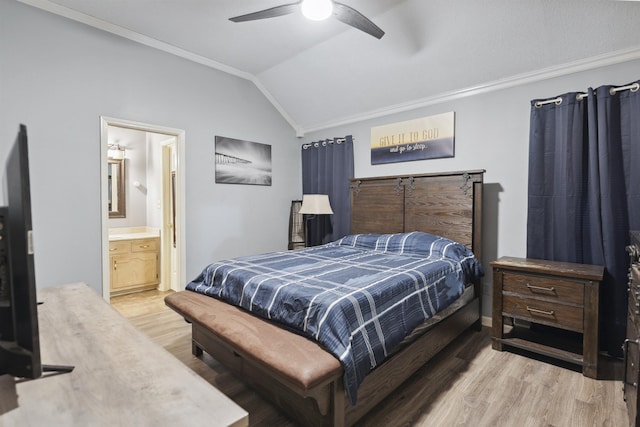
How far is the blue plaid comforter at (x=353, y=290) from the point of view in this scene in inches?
63.0

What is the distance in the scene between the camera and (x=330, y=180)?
175 inches

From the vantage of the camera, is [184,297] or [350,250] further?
[350,250]

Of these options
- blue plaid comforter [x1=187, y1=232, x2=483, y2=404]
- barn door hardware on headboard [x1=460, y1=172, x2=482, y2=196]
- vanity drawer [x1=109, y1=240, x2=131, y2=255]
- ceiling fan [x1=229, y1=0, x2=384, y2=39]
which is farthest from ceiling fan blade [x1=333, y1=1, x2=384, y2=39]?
vanity drawer [x1=109, y1=240, x2=131, y2=255]

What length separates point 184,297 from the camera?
2363mm

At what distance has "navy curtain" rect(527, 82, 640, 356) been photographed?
7.72 ft

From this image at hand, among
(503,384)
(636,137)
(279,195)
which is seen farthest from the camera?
(279,195)

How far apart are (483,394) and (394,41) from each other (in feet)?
9.94

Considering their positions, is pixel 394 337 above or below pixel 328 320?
below

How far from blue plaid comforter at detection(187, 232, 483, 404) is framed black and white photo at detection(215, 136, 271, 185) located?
1.58 metres

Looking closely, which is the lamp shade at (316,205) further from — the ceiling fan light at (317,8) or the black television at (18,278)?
the black television at (18,278)

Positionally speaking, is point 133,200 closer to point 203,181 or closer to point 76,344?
point 203,181

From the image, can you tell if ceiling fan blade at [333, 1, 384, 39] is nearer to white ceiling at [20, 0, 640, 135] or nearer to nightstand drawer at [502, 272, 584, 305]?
white ceiling at [20, 0, 640, 135]

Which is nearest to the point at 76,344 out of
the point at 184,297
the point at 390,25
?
the point at 184,297

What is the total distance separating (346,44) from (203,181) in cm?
223
